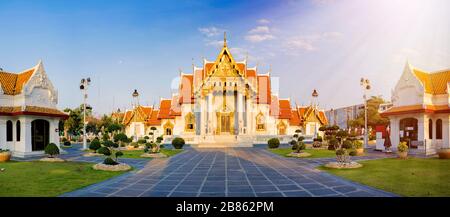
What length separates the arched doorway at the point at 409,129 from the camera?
65.4 ft

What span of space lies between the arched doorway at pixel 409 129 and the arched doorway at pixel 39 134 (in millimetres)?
27875

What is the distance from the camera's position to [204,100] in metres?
35.9

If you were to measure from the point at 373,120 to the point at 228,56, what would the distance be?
30676 mm

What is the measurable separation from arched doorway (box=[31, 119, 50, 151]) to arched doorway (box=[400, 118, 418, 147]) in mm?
27875

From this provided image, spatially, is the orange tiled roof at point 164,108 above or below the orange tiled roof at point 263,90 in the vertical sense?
below

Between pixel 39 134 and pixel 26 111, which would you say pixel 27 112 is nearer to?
pixel 26 111

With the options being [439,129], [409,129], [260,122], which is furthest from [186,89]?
[439,129]

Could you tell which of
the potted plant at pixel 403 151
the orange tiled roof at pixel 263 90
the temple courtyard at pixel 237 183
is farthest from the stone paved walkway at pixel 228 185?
the orange tiled roof at pixel 263 90

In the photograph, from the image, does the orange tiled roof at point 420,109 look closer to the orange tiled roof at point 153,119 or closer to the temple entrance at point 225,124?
the temple entrance at point 225,124
